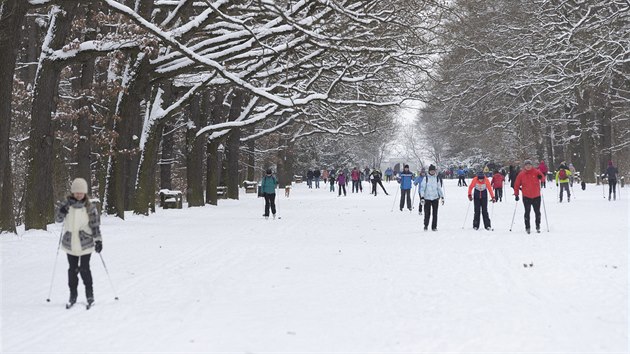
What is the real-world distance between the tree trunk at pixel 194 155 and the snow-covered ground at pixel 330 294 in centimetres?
1265

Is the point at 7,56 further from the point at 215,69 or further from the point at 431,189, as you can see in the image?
the point at 431,189

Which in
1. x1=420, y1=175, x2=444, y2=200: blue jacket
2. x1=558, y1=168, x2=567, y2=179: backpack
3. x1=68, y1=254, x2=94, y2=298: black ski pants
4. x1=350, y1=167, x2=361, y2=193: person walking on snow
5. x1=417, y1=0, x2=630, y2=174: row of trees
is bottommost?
x1=68, y1=254, x2=94, y2=298: black ski pants

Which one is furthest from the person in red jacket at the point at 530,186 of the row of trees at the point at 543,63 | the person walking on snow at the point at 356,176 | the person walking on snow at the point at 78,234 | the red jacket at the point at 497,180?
the person walking on snow at the point at 356,176

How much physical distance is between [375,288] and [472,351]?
11.3 feet

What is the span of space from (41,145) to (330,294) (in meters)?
10.3

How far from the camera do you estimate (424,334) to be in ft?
23.0

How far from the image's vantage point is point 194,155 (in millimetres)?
30578

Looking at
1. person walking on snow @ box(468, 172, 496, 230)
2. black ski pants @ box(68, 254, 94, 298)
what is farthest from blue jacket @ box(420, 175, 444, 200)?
black ski pants @ box(68, 254, 94, 298)

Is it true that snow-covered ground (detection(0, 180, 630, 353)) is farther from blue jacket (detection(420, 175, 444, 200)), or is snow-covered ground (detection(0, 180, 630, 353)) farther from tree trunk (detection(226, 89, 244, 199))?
tree trunk (detection(226, 89, 244, 199))

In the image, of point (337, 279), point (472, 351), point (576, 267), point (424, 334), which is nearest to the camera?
point (472, 351)

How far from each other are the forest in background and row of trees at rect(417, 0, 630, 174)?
0.46 feet

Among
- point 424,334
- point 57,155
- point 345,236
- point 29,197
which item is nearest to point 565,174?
point 345,236

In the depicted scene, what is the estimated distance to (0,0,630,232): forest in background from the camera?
1725 cm

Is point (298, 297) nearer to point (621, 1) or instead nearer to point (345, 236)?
point (345, 236)
